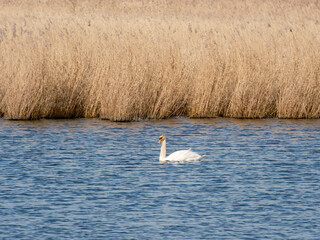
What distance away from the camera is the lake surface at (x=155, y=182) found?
26.9 ft

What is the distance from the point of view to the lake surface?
8.19m

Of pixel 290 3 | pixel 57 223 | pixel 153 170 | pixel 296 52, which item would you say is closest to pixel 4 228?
pixel 57 223

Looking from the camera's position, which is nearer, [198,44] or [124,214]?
[124,214]

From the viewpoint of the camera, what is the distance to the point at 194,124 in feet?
55.5

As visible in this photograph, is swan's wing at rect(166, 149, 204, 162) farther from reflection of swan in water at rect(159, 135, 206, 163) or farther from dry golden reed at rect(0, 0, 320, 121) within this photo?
dry golden reed at rect(0, 0, 320, 121)

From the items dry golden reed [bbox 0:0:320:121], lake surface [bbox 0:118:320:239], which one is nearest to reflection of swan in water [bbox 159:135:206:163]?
lake surface [bbox 0:118:320:239]

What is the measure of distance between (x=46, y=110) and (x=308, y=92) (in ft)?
21.7

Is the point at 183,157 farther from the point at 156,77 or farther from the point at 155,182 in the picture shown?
the point at 156,77

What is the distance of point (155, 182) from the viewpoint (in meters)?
10.7

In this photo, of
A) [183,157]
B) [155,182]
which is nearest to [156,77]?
[183,157]

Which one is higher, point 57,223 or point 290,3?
point 290,3

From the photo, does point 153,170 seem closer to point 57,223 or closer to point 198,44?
point 57,223

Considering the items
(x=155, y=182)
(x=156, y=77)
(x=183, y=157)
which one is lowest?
(x=155, y=182)

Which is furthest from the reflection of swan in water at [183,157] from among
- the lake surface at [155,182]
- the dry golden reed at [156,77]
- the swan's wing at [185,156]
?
the dry golden reed at [156,77]
